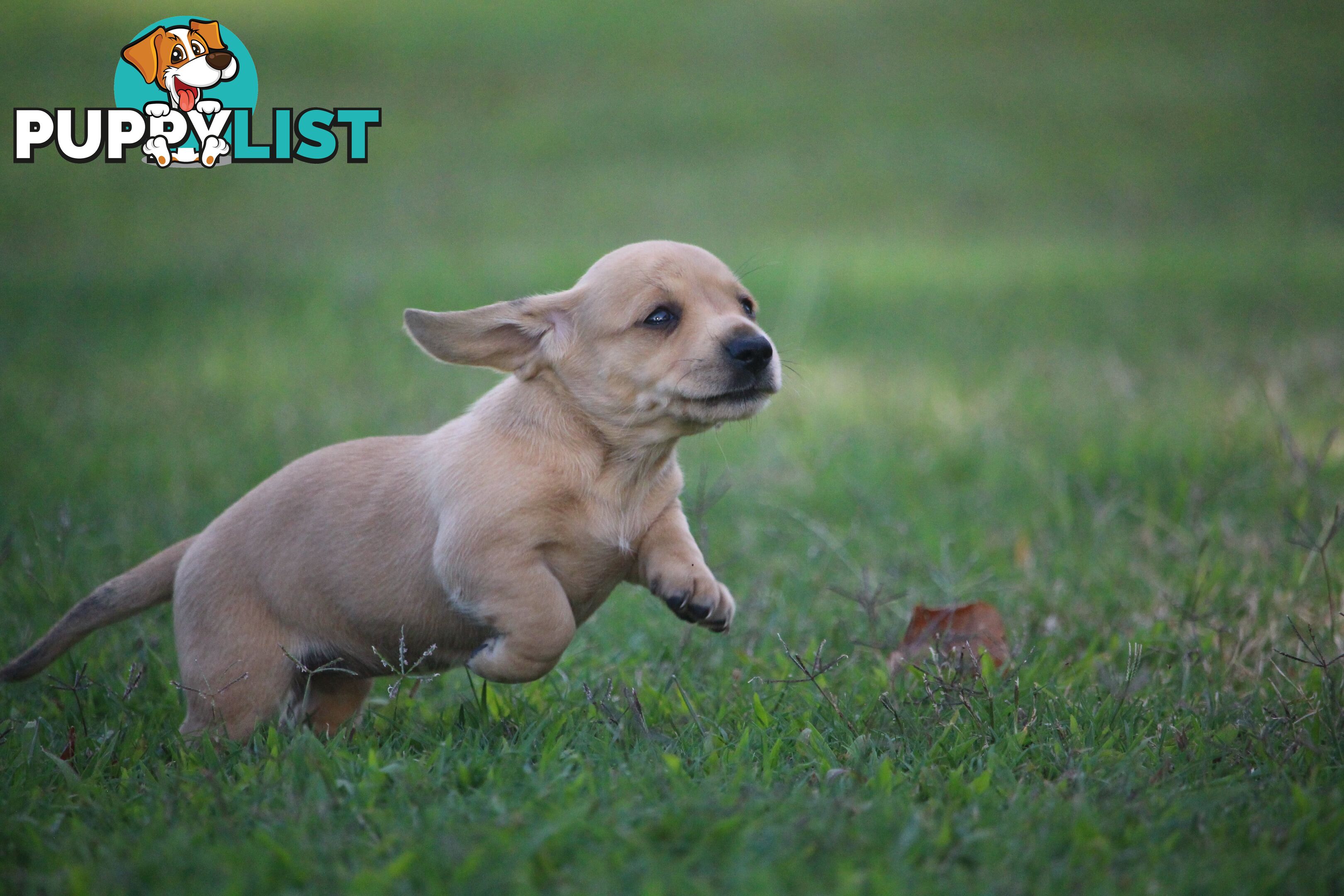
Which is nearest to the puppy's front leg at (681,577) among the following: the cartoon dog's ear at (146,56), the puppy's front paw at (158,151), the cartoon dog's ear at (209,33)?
the puppy's front paw at (158,151)

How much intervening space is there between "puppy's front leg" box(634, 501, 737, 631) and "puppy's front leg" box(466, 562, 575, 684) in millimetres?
289

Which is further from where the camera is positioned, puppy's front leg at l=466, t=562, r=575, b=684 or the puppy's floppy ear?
the puppy's floppy ear

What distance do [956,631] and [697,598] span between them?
1.13 metres

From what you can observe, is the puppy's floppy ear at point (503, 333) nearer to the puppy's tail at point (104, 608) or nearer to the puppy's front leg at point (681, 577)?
the puppy's front leg at point (681, 577)

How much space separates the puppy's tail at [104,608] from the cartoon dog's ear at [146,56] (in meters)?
5.33

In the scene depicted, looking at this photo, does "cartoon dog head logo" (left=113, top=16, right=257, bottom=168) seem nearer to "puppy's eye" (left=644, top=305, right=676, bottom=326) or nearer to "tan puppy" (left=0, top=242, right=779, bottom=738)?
"tan puppy" (left=0, top=242, right=779, bottom=738)

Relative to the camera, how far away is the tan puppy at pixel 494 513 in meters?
3.27

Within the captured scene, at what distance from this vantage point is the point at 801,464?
256 inches

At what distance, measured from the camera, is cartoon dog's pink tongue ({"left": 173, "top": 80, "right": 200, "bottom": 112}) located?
25.7 ft

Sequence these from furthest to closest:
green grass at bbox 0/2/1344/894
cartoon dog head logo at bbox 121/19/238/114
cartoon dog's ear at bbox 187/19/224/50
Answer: cartoon dog's ear at bbox 187/19/224/50 < cartoon dog head logo at bbox 121/19/238/114 < green grass at bbox 0/2/1344/894

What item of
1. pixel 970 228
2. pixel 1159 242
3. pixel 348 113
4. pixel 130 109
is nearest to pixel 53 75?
pixel 348 113

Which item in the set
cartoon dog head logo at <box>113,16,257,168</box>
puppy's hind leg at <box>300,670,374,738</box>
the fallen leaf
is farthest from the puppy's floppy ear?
cartoon dog head logo at <box>113,16,257,168</box>

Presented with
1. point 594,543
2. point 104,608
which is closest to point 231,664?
point 104,608

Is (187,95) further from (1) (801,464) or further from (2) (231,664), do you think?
(2) (231,664)
